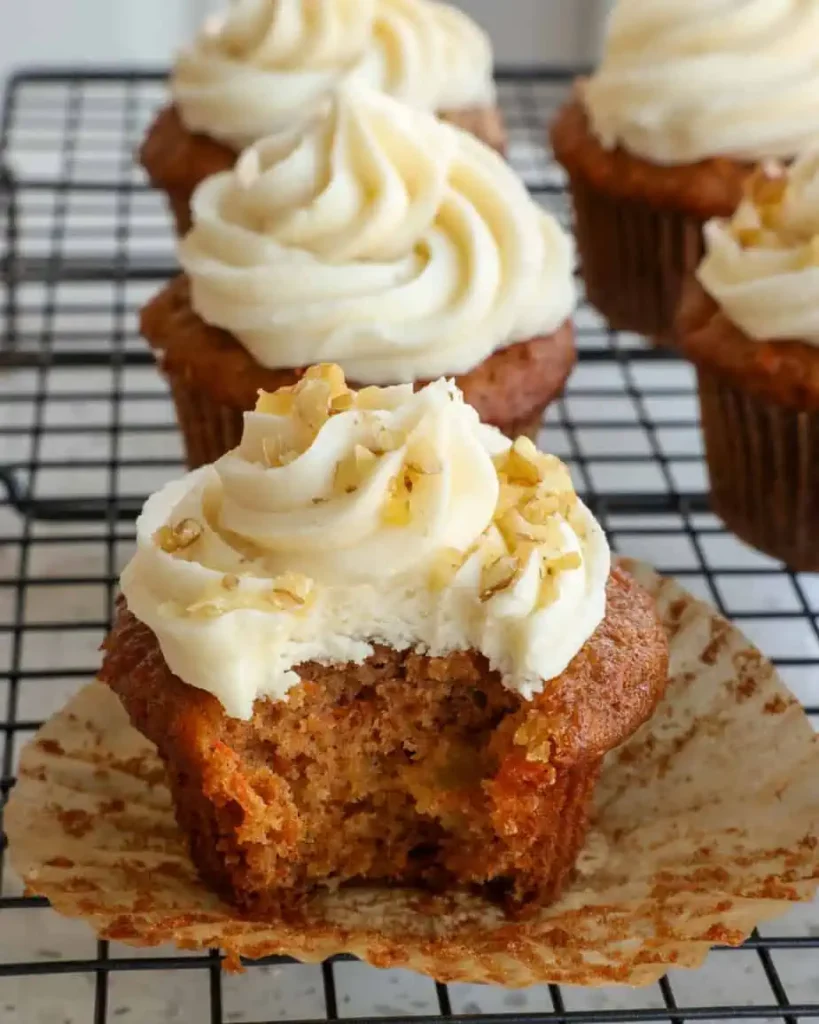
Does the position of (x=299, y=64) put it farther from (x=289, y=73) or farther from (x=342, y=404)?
(x=342, y=404)

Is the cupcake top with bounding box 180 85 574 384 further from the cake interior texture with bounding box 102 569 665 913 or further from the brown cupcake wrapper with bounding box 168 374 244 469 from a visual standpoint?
Answer: the cake interior texture with bounding box 102 569 665 913

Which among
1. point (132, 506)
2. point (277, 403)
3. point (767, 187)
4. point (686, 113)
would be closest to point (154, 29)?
point (686, 113)

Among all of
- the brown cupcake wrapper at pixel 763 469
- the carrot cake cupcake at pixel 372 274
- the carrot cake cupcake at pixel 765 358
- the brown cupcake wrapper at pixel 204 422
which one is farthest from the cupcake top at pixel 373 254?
the brown cupcake wrapper at pixel 763 469

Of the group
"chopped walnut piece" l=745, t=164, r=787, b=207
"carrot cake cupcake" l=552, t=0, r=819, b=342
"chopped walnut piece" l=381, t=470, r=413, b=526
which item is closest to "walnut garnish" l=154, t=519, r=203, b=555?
"chopped walnut piece" l=381, t=470, r=413, b=526

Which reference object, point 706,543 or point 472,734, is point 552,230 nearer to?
point 706,543

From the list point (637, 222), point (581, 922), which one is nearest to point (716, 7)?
point (637, 222)

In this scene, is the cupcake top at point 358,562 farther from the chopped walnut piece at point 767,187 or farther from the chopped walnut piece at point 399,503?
the chopped walnut piece at point 767,187
